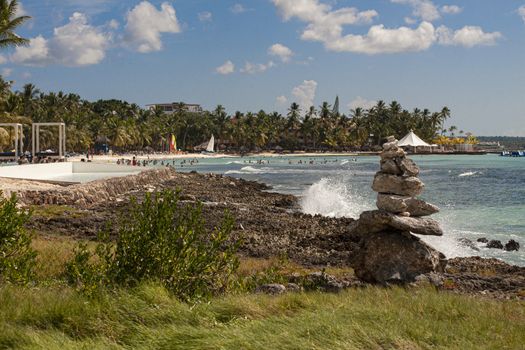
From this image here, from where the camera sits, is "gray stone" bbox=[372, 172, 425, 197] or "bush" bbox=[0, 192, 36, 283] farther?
"gray stone" bbox=[372, 172, 425, 197]

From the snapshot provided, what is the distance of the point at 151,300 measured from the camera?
7.04 metres

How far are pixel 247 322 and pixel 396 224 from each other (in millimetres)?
5638

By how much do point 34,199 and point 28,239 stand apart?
1790 centimetres

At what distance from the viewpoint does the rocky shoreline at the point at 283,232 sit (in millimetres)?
12508

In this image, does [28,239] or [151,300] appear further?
[28,239]

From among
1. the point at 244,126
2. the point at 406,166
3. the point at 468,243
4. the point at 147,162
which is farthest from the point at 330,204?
the point at 244,126

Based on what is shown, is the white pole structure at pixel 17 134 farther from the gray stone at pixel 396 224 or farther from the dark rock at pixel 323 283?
the gray stone at pixel 396 224

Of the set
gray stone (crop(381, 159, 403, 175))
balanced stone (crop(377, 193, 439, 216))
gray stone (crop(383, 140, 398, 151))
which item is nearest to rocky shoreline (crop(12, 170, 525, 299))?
balanced stone (crop(377, 193, 439, 216))

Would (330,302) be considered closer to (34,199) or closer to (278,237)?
(278,237)

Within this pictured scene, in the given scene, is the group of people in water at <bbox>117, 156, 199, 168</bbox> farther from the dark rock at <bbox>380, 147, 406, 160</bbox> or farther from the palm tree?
the dark rock at <bbox>380, 147, 406, 160</bbox>

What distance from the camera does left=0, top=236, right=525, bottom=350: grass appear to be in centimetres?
562

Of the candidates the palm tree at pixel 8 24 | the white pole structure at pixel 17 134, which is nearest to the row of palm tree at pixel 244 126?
the white pole structure at pixel 17 134

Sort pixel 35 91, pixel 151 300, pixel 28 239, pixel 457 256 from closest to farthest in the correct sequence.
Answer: pixel 151 300
pixel 28 239
pixel 457 256
pixel 35 91

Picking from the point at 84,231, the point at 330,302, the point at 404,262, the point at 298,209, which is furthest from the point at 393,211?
the point at 298,209
